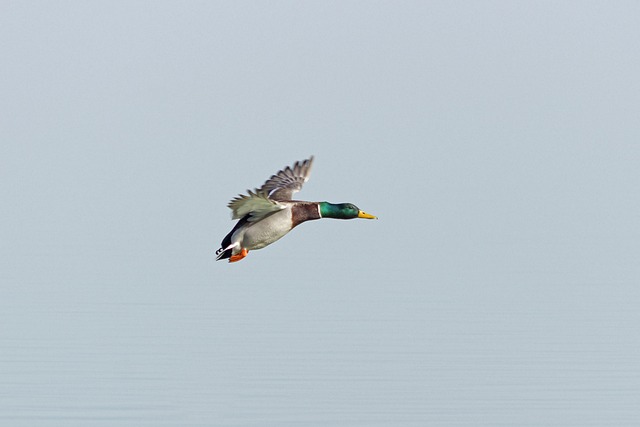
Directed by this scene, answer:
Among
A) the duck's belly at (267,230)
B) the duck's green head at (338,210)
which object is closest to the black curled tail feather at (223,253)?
the duck's belly at (267,230)

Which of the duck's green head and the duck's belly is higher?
the duck's green head

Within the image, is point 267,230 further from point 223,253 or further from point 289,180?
point 289,180

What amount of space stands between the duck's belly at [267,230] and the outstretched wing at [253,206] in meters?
0.08

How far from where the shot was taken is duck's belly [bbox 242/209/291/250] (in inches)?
750

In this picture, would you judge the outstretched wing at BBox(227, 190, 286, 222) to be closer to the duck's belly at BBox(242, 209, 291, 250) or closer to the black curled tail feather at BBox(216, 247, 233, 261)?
the duck's belly at BBox(242, 209, 291, 250)

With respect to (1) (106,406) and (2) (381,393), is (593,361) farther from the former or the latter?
(1) (106,406)

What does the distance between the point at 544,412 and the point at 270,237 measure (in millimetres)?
11973

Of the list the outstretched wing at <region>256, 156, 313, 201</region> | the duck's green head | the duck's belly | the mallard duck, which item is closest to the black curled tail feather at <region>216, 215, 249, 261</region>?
the mallard duck

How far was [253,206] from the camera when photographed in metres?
18.8

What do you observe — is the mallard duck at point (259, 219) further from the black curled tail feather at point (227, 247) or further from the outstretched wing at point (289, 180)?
the outstretched wing at point (289, 180)

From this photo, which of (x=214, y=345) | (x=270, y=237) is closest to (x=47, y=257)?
(x=214, y=345)

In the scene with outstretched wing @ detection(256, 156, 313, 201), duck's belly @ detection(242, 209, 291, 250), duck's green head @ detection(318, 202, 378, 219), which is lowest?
duck's belly @ detection(242, 209, 291, 250)

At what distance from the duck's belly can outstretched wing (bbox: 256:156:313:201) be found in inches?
112

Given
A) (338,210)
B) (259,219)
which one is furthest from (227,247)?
(338,210)
